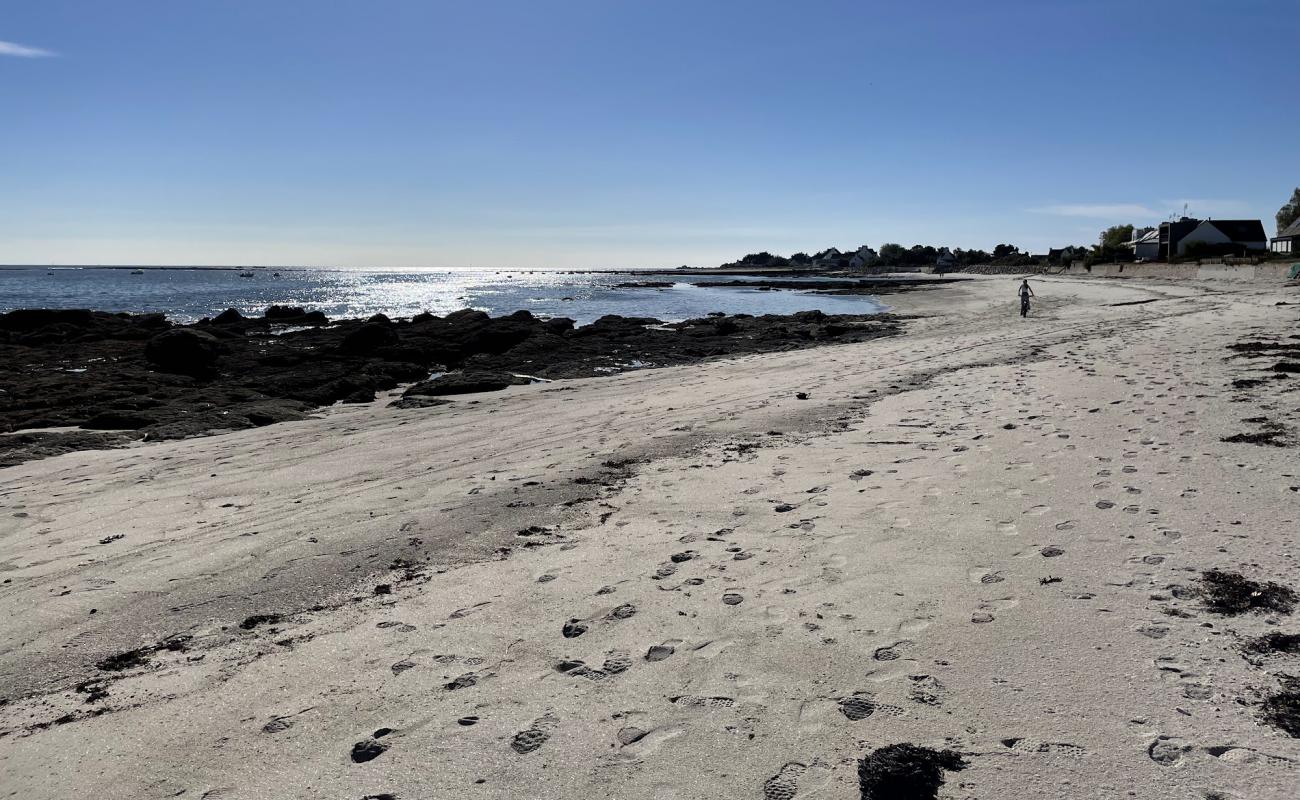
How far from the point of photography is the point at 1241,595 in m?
3.93

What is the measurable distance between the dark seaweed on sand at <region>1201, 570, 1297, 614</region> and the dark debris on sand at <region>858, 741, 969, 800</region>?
208 centimetres

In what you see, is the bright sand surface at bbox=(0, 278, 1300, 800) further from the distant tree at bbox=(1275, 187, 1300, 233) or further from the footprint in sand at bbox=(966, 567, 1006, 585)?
the distant tree at bbox=(1275, 187, 1300, 233)

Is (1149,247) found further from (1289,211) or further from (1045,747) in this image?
(1045,747)

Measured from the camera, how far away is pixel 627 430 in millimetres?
A: 10023

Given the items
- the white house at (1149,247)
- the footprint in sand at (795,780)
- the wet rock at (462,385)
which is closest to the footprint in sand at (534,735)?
the footprint in sand at (795,780)

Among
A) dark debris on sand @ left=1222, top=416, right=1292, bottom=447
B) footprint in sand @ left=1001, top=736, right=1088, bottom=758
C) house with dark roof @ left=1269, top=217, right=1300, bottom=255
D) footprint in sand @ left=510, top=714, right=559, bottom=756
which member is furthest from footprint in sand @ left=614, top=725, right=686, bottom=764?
house with dark roof @ left=1269, top=217, right=1300, bottom=255

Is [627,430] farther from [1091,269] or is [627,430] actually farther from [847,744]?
[1091,269]

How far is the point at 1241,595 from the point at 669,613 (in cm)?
309

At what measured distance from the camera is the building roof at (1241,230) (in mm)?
79875

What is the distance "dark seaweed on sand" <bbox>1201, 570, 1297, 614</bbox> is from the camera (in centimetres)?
380

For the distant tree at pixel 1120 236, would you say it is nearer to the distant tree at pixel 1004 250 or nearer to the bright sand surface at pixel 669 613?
the distant tree at pixel 1004 250

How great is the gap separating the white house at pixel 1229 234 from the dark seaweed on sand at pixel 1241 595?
8887 centimetres

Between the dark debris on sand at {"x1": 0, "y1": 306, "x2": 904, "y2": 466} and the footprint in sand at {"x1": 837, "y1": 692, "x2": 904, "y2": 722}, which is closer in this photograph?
the footprint in sand at {"x1": 837, "y1": 692, "x2": 904, "y2": 722}

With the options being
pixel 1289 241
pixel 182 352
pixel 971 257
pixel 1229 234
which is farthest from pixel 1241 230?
pixel 182 352
